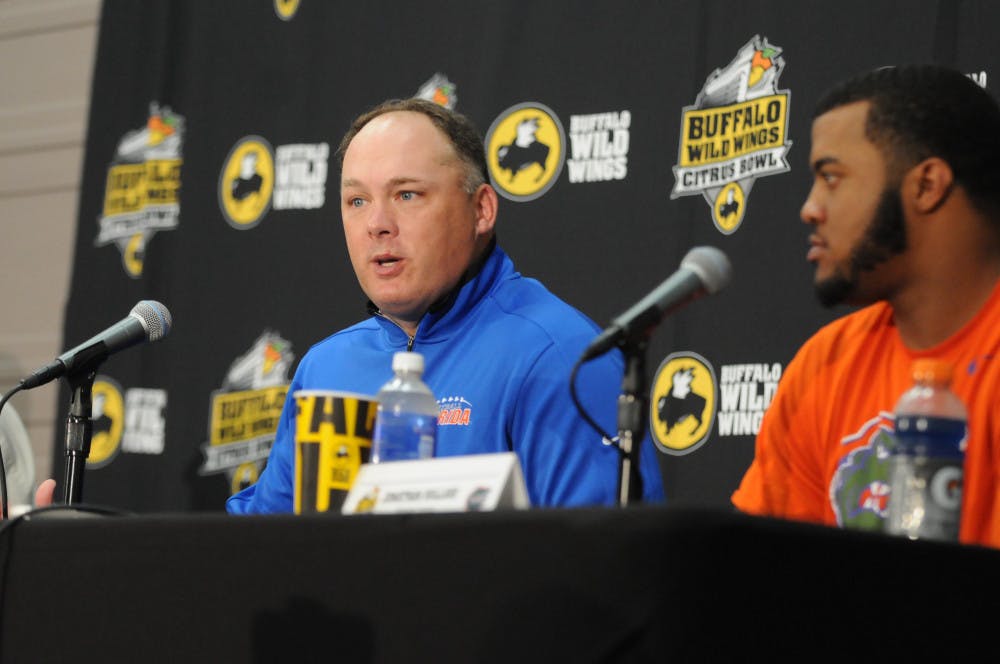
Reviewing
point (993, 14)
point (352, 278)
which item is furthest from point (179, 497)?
point (993, 14)

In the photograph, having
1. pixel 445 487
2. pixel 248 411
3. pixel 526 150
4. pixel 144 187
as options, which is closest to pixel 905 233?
pixel 445 487

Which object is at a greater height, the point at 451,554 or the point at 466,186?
the point at 466,186

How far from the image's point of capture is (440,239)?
2289 millimetres

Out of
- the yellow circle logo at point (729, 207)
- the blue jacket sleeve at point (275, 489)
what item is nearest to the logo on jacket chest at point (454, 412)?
the blue jacket sleeve at point (275, 489)

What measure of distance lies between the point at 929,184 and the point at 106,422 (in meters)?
2.86

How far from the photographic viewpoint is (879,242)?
181cm

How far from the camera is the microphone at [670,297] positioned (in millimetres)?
1371

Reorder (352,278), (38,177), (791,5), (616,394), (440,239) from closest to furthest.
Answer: (616,394) < (440,239) < (791,5) < (352,278) < (38,177)

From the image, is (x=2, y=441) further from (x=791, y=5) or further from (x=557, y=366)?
(x=791, y=5)

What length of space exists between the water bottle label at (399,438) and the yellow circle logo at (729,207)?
1.58 metres

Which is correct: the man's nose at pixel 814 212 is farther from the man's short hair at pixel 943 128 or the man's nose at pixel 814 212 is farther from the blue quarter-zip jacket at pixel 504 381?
the blue quarter-zip jacket at pixel 504 381

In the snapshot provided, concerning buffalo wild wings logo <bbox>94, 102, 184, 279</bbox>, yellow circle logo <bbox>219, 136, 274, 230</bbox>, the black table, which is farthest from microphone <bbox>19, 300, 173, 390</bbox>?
buffalo wild wings logo <bbox>94, 102, 184, 279</bbox>

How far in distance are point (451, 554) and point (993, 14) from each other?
6.86ft

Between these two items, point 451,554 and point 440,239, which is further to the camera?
point 440,239
